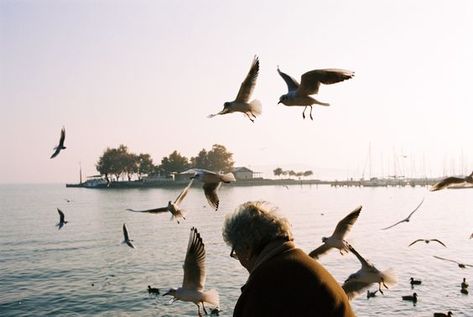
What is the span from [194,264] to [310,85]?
2.94 metres

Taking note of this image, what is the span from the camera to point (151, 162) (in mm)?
174750

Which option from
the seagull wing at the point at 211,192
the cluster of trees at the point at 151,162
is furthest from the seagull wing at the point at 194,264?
the cluster of trees at the point at 151,162

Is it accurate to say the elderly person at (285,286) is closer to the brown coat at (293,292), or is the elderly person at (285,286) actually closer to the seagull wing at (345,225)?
the brown coat at (293,292)

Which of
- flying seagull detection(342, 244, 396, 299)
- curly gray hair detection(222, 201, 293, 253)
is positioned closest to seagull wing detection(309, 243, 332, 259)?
flying seagull detection(342, 244, 396, 299)

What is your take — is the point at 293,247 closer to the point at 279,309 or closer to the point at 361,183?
the point at 279,309

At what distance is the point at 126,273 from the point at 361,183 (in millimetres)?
169806

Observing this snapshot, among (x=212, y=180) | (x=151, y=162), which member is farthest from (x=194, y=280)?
A: (x=151, y=162)

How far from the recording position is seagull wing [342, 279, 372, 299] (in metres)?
8.84

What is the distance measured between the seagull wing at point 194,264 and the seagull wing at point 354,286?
A: 2543 millimetres

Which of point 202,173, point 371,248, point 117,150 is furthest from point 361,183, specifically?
point 202,173

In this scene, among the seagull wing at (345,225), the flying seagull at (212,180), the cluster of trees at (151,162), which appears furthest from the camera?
the cluster of trees at (151,162)

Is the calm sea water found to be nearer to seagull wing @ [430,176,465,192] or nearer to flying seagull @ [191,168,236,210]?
flying seagull @ [191,168,236,210]

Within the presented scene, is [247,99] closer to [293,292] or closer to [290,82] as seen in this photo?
[290,82]

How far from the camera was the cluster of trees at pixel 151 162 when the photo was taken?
16425 centimetres
